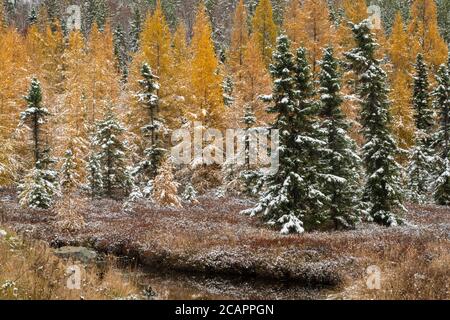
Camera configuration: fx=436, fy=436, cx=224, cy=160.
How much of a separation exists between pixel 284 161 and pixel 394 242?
574 cm

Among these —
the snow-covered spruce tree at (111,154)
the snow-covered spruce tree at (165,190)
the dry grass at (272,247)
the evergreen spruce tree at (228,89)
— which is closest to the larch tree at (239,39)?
the evergreen spruce tree at (228,89)

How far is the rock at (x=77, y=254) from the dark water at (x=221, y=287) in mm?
2087

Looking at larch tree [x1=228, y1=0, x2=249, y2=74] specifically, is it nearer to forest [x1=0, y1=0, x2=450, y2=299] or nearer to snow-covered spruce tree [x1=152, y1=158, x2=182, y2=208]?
forest [x1=0, y1=0, x2=450, y2=299]

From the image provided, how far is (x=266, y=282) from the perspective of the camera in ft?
50.1

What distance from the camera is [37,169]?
25.8 meters

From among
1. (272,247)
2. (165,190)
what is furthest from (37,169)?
(272,247)

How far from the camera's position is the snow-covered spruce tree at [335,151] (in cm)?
2070

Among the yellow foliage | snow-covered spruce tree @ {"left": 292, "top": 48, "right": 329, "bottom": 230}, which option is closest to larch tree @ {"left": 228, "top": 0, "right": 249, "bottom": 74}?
the yellow foliage

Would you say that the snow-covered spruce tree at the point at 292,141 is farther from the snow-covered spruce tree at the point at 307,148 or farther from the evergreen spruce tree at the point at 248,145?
the evergreen spruce tree at the point at 248,145

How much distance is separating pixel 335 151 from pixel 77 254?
12.4m

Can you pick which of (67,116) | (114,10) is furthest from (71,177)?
(114,10)

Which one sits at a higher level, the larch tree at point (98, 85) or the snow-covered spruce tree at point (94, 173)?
the larch tree at point (98, 85)

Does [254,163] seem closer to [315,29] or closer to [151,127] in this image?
[151,127]
